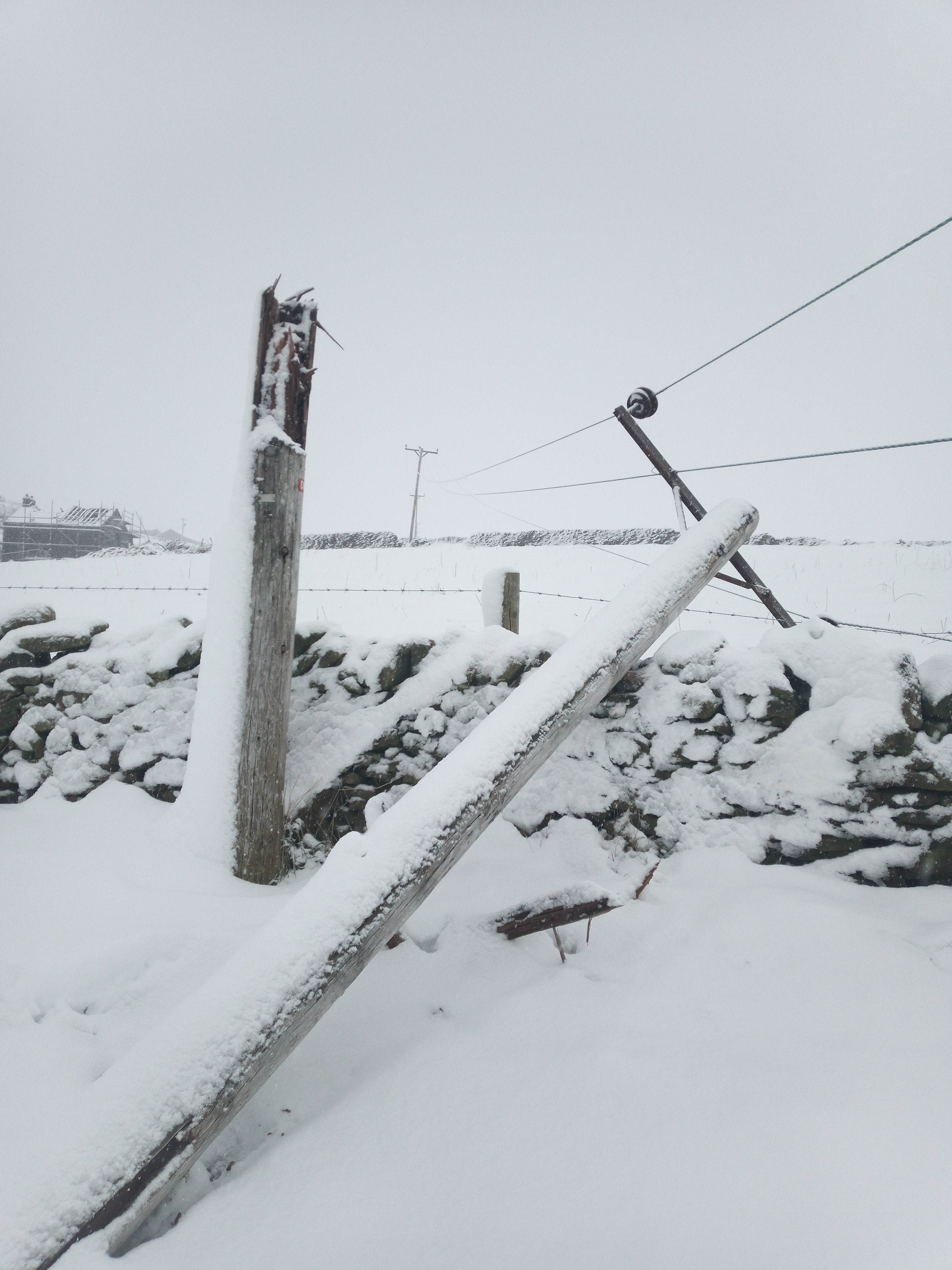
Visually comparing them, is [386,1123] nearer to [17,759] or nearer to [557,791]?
[557,791]

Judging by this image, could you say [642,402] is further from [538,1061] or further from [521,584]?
[521,584]

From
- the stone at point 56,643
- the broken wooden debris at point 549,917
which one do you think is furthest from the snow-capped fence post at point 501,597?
the stone at point 56,643

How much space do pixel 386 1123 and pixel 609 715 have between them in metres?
2.04

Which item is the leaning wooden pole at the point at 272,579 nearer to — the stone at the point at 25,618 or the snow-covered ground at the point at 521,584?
the snow-covered ground at the point at 521,584

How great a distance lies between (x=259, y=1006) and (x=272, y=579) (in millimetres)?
1826

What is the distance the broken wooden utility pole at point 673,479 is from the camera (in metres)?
3.88

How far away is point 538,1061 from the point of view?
1.71 meters

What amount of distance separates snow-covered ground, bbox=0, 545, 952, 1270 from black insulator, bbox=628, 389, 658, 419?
306cm

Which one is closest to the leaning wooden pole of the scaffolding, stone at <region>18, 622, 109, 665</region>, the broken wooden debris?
the broken wooden debris

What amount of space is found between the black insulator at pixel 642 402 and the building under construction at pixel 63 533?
1277 inches

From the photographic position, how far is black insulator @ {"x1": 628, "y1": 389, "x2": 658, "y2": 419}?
4.24 meters

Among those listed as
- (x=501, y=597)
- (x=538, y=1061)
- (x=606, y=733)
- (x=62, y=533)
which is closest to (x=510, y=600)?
(x=501, y=597)

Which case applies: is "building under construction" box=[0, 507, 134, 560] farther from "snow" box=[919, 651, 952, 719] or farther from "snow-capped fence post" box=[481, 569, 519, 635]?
"snow" box=[919, 651, 952, 719]

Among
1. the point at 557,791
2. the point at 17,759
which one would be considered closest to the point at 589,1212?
the point at 557,791
